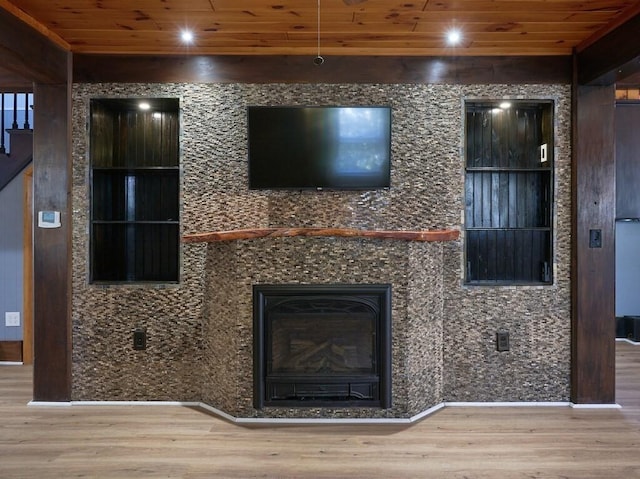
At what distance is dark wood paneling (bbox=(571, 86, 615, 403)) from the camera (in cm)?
346

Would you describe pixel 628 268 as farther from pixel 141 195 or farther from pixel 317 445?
pixel 141 195

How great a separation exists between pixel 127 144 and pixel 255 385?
82.8 inches

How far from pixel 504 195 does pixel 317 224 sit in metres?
1.48

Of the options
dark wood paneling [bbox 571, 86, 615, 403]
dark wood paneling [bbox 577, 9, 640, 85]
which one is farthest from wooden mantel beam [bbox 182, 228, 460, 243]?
dark wood paneling [bbox 577, 9, 640, 85]

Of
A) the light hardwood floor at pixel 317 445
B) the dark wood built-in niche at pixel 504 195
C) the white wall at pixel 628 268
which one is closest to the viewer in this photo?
the light hardwood floor at pixel 317 445

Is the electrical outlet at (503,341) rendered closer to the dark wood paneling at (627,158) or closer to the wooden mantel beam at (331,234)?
the wooden mantel beam at (331,234)

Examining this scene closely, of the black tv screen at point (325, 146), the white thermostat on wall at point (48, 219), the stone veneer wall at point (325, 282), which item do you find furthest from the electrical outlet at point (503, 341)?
the white thermostat on wall at point (48, 219)

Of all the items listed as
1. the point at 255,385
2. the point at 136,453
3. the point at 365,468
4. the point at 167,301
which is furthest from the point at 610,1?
the point at 136,453

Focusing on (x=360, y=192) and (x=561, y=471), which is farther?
(x=360, y=192)

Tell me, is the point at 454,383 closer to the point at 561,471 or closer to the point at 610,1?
the point at 561,471

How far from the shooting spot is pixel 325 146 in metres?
3.45

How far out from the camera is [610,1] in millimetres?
2713

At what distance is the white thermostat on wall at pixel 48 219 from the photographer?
3455 mm

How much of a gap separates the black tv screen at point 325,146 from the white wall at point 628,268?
3509mm
